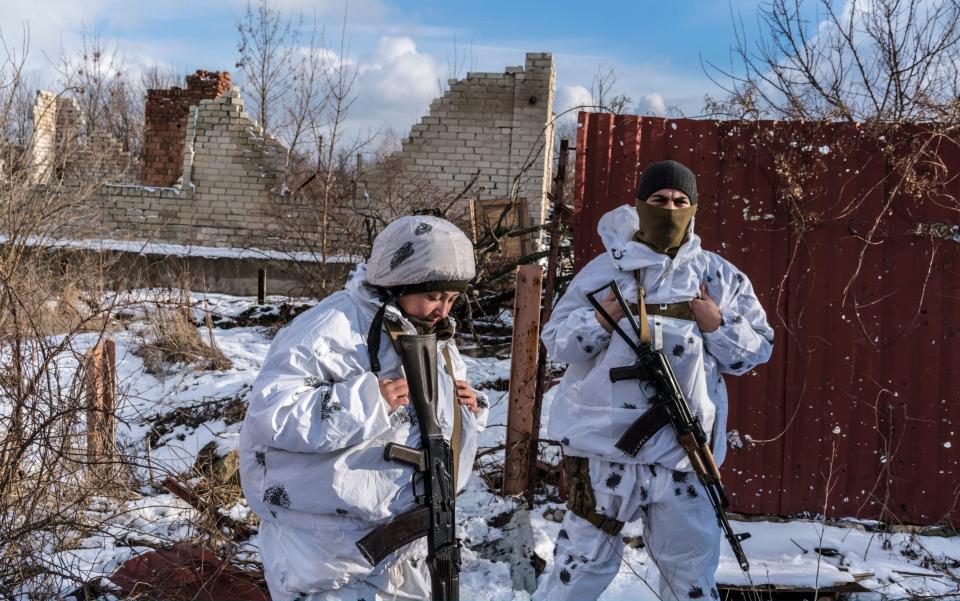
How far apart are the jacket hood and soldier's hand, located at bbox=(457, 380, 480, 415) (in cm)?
84

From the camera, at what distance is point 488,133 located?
11836 mm

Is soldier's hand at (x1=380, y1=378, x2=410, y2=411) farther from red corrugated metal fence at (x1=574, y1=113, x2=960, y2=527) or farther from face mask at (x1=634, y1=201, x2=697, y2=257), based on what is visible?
red corrugated metal fence at (x1=574, y1=113, x2=960, y2=527)

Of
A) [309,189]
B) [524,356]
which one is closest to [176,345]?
[524,356]

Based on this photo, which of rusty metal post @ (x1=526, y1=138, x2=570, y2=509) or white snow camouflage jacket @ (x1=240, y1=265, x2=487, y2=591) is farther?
rusty metal post @ (x1=526, y1=138, x2=570, y2=509)

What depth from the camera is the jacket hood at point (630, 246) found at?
102 inches

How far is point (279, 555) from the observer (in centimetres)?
182

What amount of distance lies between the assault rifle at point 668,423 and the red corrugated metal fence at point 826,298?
164 centimetres

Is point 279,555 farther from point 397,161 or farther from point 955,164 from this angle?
point 397,161

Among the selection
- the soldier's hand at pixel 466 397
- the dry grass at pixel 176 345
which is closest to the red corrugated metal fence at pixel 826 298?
the soldier's hand at pixel 466 397

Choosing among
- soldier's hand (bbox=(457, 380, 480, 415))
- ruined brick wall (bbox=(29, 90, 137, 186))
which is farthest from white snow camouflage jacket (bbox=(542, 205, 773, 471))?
ruined brick wall (bbox=(29, 90, 137, 186))

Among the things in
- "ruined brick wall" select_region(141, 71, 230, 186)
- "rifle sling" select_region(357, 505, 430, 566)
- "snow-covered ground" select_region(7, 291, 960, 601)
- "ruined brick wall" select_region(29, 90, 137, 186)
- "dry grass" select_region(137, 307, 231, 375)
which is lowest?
"snow-covered ground" select_region(7, 291, 960, 601)

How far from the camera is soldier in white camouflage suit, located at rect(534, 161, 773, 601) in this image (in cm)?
245

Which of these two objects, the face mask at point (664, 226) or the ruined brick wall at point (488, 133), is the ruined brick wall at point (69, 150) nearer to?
the ruined brick wall at point (488, 133)

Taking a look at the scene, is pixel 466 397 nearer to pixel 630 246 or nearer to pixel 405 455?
pixel 405 455
